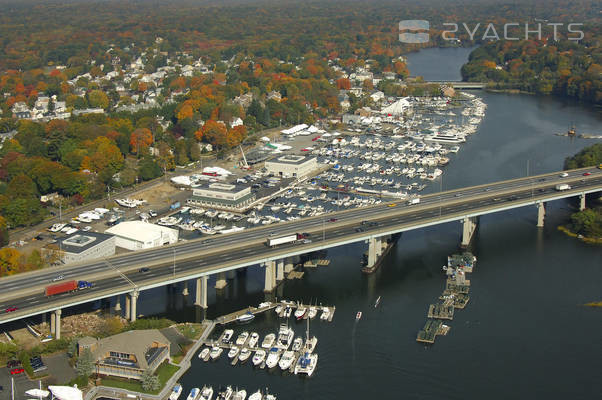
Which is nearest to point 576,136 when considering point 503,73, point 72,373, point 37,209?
point 503,73

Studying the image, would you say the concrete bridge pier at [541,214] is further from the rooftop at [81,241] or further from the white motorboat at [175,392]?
the white motorboat at [175,392]

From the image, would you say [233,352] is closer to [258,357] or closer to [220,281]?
[258,357]

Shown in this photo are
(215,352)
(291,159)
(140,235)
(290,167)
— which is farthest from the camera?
(291,159)

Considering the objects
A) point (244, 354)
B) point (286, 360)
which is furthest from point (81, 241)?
point (286, 360)

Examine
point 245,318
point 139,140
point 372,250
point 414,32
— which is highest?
point 414,32

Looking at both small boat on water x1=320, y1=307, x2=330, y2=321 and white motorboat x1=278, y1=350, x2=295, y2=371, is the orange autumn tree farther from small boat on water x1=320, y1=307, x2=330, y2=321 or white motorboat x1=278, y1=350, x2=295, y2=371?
white motorboat x1=278, y1=350, x2=295, y2=371

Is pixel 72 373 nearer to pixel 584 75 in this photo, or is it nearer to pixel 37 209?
pixel 37 209

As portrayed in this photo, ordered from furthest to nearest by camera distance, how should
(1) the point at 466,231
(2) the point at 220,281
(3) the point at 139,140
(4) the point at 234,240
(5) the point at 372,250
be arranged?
1. (3) the point at 139,140
2. (1) the point at 466,231
3. (5) the point at 372,250
4. (4) the point at 234,240
5. (2) the point at 220,281
